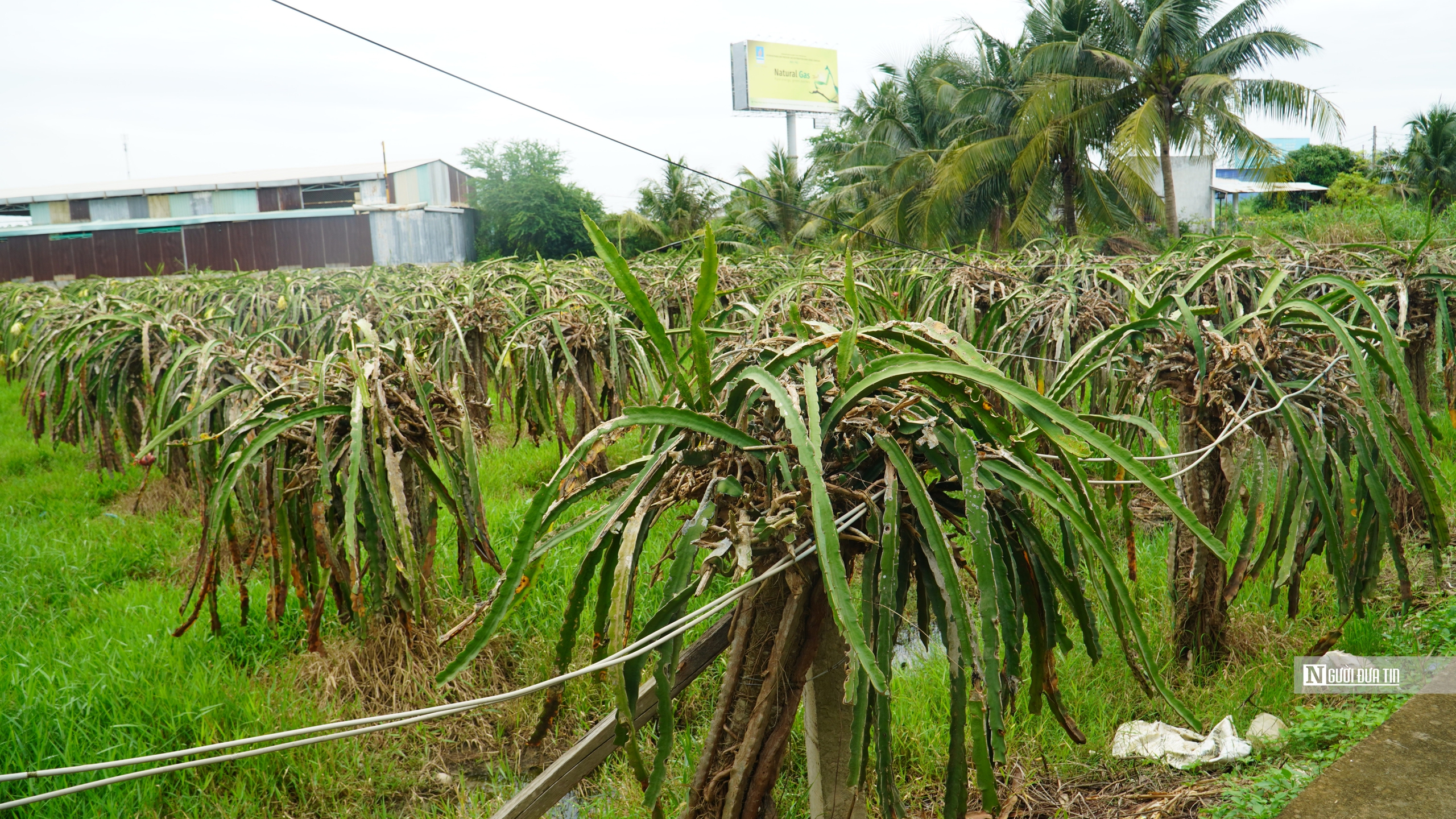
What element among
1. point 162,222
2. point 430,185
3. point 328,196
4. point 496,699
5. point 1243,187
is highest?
point 430,185

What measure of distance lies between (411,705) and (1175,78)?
16.5 meters

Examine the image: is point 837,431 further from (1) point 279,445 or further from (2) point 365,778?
(2) point 365,778

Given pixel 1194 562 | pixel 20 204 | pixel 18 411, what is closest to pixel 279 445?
pixel 1194 562

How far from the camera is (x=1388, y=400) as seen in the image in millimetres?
3135

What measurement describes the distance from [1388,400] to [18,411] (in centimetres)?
1032

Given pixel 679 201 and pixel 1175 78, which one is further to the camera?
pixel 679 201

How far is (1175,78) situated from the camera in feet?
49.8

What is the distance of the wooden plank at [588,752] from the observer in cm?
167

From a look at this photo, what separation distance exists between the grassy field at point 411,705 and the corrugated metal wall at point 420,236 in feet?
52.5

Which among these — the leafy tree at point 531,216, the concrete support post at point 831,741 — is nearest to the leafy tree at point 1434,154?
the leafy tree at point 531,216

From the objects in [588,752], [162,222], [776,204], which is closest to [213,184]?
[162,222]

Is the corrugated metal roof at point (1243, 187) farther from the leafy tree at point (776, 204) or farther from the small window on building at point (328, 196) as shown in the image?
the small window on building at point (328, 196)

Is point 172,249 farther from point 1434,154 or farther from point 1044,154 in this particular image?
point 1434,154

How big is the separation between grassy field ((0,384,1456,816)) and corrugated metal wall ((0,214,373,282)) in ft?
67.3
